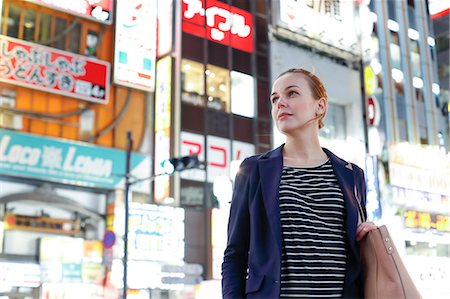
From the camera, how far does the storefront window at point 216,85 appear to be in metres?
8.16

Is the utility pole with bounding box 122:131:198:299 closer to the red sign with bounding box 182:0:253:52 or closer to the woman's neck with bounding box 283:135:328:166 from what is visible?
the red sign with bounding box 182:0:253:52

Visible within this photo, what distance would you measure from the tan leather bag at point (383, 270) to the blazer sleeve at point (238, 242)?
0.21 m

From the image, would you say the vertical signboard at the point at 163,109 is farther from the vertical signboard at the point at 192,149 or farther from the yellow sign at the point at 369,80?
the yellow sign at the point at 369,80

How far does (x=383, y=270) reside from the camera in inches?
42.5

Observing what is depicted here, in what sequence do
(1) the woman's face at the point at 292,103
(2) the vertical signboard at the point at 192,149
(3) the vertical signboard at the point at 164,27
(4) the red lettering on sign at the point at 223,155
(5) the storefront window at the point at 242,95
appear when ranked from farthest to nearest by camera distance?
(5) the storefront window at the point at 242,95 → (4) the red lettering on sign at the point at 223,155 → (2) the vertical signboard at the point at 192,149 → (3) the vertical signboard at the point at 164,27 → (1) the woman's face at the point at 292,103

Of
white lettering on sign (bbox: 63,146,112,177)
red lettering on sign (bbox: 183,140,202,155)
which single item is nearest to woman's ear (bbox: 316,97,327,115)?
white lettering on sign (bbox: 63,146,112,177)

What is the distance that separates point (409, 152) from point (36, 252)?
254 inches

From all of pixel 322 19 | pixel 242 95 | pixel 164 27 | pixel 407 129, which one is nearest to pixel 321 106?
pixel 164 27

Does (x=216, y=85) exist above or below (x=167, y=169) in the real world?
above

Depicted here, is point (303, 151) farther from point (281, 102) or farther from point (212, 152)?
point (212, 152)

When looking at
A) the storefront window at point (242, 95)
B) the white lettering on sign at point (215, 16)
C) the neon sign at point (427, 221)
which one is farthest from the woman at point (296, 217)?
the neon sign at point (427, 221)

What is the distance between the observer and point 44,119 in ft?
22.1

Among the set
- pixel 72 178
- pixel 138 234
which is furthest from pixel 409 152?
pixel 72 178

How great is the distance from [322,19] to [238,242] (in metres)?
8.33
